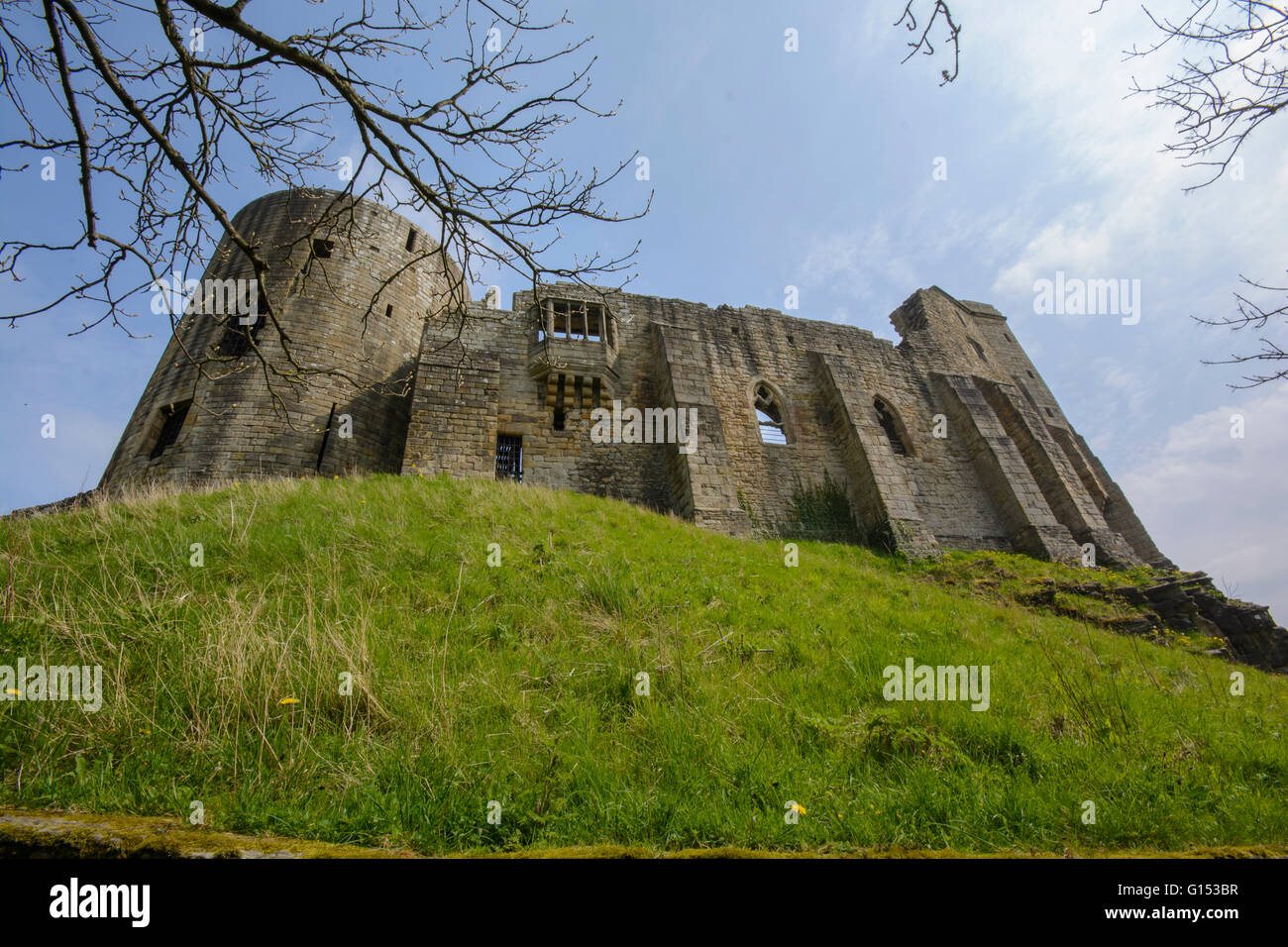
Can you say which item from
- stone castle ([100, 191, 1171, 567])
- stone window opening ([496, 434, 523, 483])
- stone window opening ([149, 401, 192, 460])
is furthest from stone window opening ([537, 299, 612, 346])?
stone window opening ([149, 401, 192, 460])

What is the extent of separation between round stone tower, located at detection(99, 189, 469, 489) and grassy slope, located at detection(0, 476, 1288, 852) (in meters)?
5.65

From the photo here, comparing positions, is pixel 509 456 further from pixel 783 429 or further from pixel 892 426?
pixel 892 426

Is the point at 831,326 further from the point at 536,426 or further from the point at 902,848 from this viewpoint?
the point at 902,848

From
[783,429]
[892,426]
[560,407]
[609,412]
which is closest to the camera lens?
[560,407]

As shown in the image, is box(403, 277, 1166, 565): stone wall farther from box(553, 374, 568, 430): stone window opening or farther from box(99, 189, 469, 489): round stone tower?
box(99, 189, 469, 489): round stone tower

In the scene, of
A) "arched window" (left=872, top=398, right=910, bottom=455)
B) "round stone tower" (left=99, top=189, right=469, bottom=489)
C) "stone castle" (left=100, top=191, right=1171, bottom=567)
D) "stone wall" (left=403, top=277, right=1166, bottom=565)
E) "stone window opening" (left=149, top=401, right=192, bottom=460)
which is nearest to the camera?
"round stone tower" (left=99, top=189, right=469, bottom=489)

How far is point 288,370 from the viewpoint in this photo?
524 inches

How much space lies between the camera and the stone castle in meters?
12.6

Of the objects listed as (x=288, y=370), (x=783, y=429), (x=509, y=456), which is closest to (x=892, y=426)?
(x=783, y=429)

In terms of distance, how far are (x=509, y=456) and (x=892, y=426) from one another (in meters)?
12.3

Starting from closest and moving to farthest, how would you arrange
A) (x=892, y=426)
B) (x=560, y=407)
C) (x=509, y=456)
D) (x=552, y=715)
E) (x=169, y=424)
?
(x=552, y=715) → (x=169, y=424) → (x=509, y=456) → (x=560, y=407) → (x=892, y=426)

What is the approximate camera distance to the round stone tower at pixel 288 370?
12180mm

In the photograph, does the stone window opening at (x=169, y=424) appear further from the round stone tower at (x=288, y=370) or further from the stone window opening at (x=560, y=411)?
the stone window opening at (x=560, y=411)
